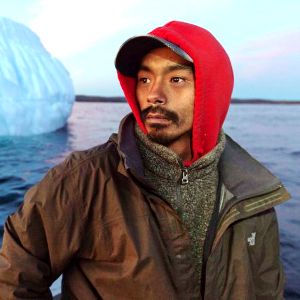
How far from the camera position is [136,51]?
185cm

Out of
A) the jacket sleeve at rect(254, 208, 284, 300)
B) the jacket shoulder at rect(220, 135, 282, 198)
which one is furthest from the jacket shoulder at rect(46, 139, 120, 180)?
the jacket sleeve at rect(254, 208, 284, 300)

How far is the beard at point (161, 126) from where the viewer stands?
1734 mm

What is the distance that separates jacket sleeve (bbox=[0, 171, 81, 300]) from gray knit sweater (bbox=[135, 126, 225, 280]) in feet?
1.42

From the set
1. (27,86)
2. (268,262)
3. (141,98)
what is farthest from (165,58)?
(27,86)

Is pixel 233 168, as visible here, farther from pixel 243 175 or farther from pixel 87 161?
pixel 87 161

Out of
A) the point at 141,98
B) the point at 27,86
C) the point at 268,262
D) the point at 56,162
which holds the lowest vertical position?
the point at 56,162

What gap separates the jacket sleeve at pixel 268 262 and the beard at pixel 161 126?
24.7 inches

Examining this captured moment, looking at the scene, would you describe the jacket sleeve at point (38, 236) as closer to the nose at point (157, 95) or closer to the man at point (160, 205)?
the man at point (160, 205)

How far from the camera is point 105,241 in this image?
152 cm

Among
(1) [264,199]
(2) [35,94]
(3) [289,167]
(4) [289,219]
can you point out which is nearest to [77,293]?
(1) [264,199]

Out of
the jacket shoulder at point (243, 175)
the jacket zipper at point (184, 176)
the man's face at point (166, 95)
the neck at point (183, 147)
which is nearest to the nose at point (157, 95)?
the man's face at point (166, 95)

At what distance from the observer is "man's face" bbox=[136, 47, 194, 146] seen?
5.70 ft

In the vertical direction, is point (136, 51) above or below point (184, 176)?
above

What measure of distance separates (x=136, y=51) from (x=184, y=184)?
2.24ft
